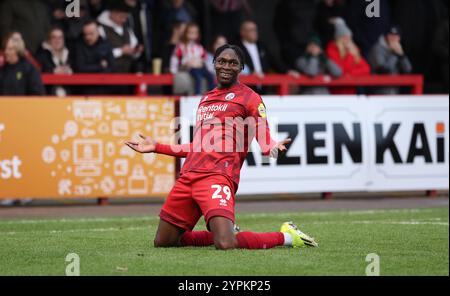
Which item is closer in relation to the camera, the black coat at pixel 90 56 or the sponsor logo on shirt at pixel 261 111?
the sponsor logo on shirt at pixel 261 111

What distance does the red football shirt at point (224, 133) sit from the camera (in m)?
10.6

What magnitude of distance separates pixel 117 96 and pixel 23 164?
5.77 ft

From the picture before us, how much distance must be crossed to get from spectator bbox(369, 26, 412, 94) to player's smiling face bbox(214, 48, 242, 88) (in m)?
9.99

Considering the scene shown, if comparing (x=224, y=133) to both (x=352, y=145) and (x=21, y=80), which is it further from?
(x=352, y=145)

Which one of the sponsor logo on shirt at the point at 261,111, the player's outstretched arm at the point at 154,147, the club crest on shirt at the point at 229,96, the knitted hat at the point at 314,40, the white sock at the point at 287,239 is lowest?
the white sock at the point at 287,239

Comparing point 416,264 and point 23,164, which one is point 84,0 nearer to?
point 23,164

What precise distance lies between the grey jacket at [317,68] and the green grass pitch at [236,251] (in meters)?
4.79

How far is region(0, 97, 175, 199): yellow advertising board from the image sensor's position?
16.7 m

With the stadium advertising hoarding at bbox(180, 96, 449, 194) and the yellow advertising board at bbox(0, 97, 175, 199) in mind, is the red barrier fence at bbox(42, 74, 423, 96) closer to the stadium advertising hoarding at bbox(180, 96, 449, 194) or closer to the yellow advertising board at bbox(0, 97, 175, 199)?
the yellow advertising board at bbox(0, 97, 175, 199)

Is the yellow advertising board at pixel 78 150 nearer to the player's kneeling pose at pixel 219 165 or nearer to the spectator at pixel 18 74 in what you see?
the spectator at pixel 18 74

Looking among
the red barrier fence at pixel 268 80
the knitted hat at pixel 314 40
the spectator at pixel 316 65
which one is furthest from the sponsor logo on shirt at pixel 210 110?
the knitted hat at pixel 314 40

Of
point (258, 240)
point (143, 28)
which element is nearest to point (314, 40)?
point (143, 28)

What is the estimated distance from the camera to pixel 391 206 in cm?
1692

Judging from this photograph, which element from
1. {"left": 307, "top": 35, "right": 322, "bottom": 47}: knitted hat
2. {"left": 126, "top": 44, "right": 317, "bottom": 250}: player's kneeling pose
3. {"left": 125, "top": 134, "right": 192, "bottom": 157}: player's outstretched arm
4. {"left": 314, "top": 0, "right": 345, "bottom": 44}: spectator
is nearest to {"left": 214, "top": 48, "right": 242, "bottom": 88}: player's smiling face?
{"left": 126, "top": 44, "right": 317, "bottom": 250}: player's kneeling pose
